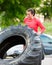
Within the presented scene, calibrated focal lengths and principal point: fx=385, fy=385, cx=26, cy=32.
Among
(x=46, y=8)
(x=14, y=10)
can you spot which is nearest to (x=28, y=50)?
(x=14, y=10)

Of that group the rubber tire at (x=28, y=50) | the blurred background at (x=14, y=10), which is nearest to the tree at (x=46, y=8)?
the blurred background at (x=14, y=10)

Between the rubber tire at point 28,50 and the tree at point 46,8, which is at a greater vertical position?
the tree at point 46,8

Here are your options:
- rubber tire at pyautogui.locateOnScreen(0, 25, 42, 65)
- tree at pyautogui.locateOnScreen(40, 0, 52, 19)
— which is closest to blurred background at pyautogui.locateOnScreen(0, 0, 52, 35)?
tree at pyautogui.locateOnScreen(40, 0, 52, 19)

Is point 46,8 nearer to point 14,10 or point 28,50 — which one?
point 14,10

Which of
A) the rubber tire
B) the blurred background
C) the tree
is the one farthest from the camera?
the tree

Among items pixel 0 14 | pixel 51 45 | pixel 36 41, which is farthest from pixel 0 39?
pixel 51 45

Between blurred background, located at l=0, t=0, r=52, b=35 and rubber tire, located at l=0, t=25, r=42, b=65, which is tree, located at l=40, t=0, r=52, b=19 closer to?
blurred background, located at l=0, t=0, r=52, b=35

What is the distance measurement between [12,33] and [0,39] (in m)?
0.29

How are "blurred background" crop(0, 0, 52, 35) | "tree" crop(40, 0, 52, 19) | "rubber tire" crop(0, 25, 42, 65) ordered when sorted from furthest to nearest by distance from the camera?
"tree" crop(40, 0, 52, 19)
"blurred background" crop(0, 0, 52, 35)
"rubber tire" crop(0, 25, 42, 65)

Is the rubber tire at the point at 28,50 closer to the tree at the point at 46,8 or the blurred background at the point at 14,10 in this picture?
the blurred background at the point at 14,10

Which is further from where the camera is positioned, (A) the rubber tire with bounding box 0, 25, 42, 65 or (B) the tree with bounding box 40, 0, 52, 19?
(B) the tree with bounding box 40, 0, 52, 19

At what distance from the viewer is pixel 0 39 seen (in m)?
7.96

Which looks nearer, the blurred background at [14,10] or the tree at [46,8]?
the blurred background at [14,10]

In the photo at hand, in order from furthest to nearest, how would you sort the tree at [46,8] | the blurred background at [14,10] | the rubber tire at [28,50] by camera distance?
1. the tree at [46,8]
2. the blurred background at [14,10]
3. the rubber tire at [28,50]
